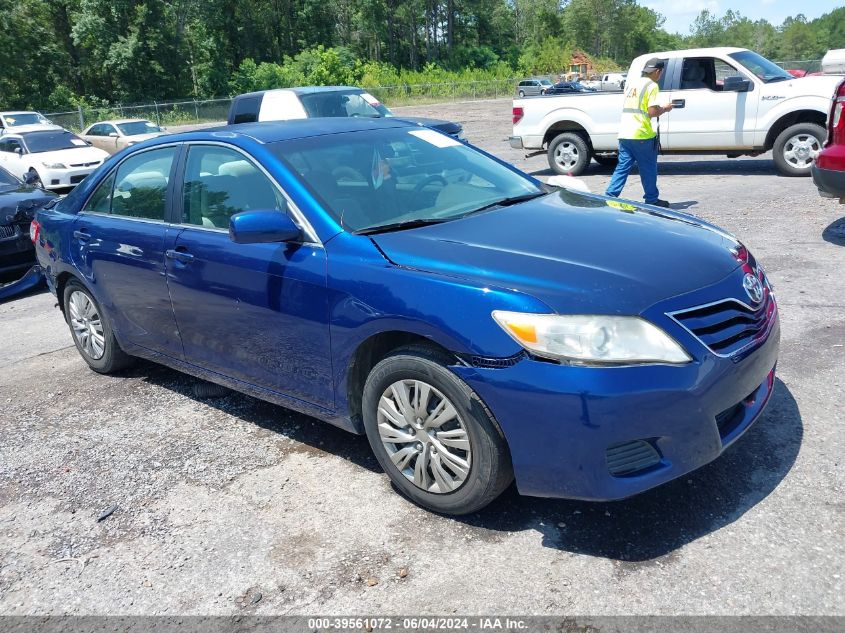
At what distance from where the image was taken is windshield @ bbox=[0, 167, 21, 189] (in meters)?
9.42

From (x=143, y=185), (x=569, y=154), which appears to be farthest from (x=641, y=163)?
(x=143, y=185)

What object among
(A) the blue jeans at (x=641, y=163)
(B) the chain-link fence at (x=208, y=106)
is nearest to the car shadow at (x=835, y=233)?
(A) the blue jeans at (x=641, y=163)

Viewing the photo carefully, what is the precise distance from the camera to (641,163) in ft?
29.7

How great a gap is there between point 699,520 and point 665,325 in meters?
0.88

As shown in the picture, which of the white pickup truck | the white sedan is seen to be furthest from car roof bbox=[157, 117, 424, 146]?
the white sedan

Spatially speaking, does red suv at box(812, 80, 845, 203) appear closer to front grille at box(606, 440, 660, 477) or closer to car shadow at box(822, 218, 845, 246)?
car shadow at box(822, 218, 845, 246)

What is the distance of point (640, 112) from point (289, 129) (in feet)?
18.9

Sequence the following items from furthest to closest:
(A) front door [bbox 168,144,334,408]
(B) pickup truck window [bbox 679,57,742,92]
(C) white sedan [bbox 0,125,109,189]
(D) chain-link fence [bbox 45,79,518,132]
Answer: (D) chain-link fence [bbox 45,79,518,132] → (C) white sedan [bbox 0,125,109,189] → (B) pickup truck window [bbox 679,57,742,92] → (A) front door [bbox 168,144,334,408]

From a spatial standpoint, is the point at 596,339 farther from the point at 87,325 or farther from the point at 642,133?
the point at 642,133

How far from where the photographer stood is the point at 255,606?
287 cm

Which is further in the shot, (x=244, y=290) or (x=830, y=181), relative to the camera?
(x=830, y=181)

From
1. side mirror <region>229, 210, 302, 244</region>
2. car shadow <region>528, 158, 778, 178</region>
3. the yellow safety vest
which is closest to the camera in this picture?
side mirror <region>229, 210, 302, 244</region>

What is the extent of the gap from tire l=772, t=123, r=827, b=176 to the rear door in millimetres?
9636

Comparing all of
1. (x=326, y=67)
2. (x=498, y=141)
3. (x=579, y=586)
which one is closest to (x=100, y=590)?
(x=579, y=586)
